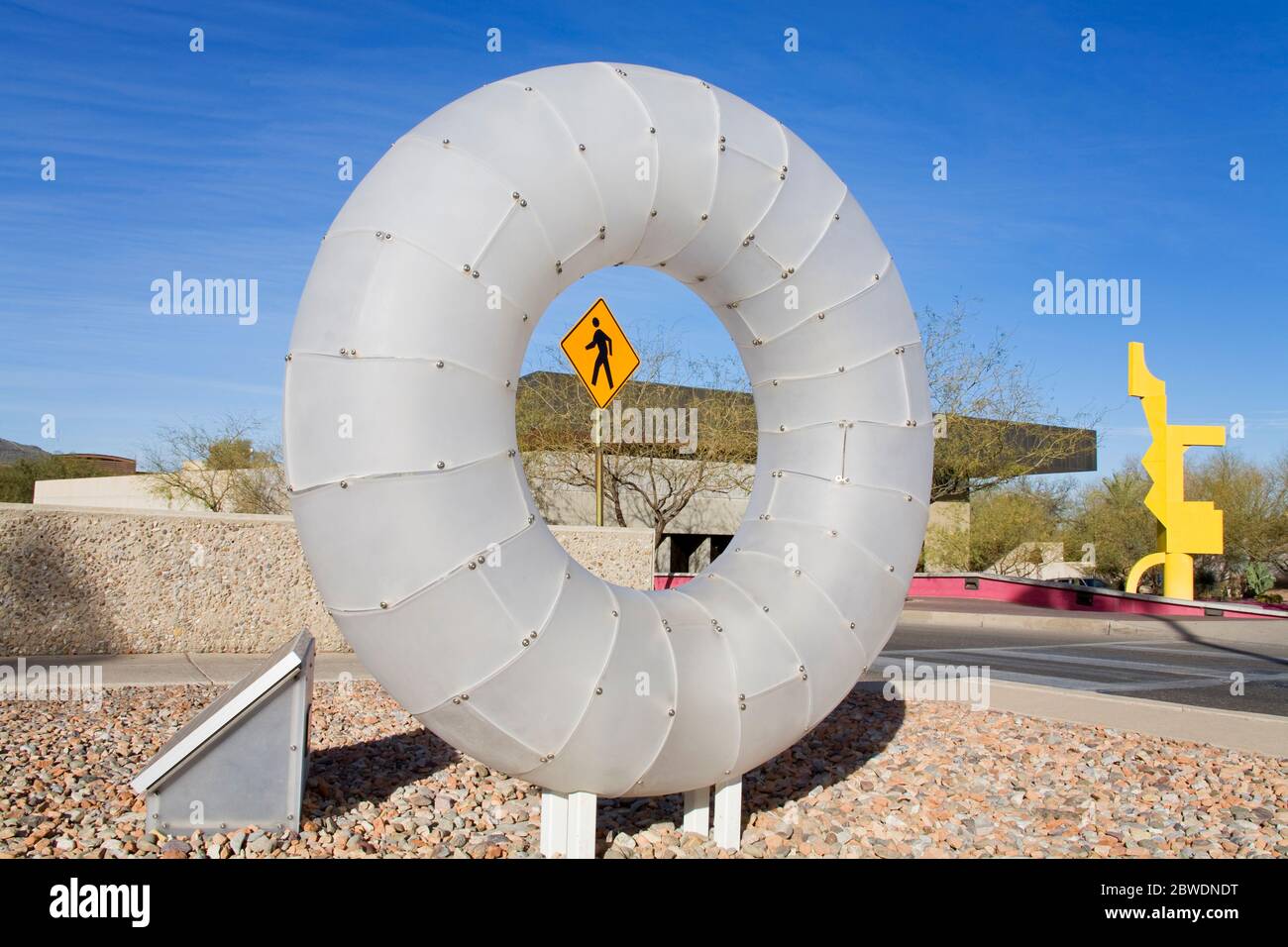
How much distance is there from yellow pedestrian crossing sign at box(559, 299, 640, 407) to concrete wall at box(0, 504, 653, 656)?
3968 millimetres

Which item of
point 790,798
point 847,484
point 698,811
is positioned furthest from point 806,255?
point 790,798

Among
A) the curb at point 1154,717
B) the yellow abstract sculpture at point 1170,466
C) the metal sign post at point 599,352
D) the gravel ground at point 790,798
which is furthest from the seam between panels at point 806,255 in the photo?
the yellow abstract sculpture at point 1170,466

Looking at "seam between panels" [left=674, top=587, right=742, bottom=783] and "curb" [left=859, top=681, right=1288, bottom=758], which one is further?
"curb" [left=859, top=681, right=1288, bottom=758]

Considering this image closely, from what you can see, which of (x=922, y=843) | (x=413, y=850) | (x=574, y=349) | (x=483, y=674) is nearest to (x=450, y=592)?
(x=483, y=674)

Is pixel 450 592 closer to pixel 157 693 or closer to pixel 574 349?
pixel 157 693

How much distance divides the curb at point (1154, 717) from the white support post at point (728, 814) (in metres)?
3.70

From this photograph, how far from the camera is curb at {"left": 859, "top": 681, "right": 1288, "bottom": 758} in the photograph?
6910mm

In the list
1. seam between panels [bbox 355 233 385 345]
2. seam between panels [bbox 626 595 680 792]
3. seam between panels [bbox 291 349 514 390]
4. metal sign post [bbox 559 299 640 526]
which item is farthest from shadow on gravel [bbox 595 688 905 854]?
metal sign post [bbox 559 299 640 526]

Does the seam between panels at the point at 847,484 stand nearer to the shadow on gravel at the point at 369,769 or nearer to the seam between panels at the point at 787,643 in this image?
the seam between panels at the point at 787,643

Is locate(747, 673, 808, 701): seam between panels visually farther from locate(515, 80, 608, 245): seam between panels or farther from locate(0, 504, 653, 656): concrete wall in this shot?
locate(0, 504, 653, 656): concrete wall

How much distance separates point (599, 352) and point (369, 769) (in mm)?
5220

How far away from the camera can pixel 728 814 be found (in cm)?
490

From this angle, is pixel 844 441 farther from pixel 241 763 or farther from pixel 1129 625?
pixel 1129 625

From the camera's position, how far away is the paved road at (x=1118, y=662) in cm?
981
